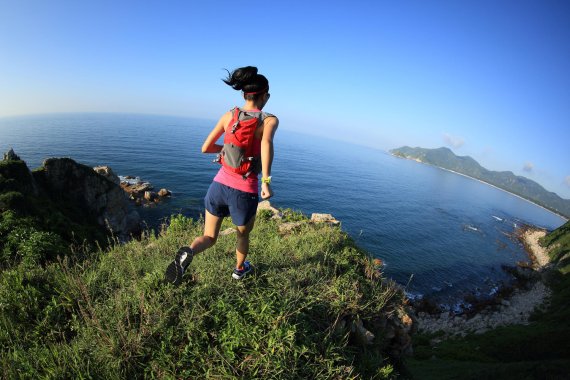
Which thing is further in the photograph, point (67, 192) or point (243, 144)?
point (67, 192)

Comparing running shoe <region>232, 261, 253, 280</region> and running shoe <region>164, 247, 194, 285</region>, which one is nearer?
running shoe <region>164, 247, 194, 285</region>

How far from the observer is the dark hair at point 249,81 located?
3.70 metres

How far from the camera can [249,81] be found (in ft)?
12.1

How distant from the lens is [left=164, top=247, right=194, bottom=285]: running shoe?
4062 millimetres

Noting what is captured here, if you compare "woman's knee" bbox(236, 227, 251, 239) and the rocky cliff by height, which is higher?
"woman's knee" bbox(236, 227, 251, 239)

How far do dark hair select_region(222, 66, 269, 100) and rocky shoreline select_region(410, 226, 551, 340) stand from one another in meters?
32.2

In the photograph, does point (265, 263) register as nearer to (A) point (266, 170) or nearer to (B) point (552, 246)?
(A) point (266, 170)

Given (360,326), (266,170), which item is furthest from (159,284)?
(360,326)

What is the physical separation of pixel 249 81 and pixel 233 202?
1.76 meters

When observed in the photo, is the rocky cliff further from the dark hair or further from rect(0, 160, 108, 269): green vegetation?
the dark hair

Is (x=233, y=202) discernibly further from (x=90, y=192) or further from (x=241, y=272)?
(x=90, y=192)

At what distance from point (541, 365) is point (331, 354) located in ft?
61.9

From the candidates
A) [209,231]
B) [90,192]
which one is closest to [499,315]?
[209,231]

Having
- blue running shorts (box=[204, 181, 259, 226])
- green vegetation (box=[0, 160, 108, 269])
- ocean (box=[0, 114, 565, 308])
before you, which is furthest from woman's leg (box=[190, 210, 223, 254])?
ocean (box=[0, 114, 565, 308])
